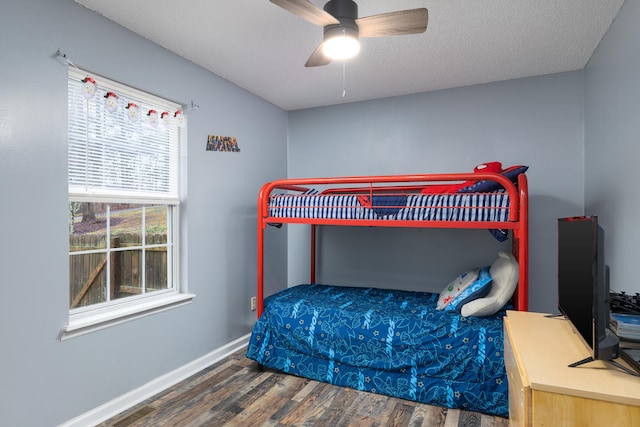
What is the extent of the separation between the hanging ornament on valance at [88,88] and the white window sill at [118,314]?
1.25m

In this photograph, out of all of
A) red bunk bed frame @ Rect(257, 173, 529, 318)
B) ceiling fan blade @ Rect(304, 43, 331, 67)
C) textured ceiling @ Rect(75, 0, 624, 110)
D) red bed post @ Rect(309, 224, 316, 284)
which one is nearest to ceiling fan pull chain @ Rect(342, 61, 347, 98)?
textured ceiling @ Rect(75, 0, 624, 110)

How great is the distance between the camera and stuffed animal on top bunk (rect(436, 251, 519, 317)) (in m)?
2.30

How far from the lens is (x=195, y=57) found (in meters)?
2.61

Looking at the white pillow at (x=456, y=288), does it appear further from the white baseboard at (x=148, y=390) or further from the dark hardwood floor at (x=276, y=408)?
the white baseboard at (x=148, y=390)

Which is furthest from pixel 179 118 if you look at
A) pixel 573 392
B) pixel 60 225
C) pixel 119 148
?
pixel 573 392

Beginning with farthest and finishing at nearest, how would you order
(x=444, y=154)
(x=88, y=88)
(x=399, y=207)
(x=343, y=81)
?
(x=444, y=154) → (x=343, y=81) → (x=399, y=207) → (x=88, y=88)

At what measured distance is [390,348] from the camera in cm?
236

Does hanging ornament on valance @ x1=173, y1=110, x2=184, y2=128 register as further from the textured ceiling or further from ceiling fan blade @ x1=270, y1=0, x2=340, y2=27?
ceiling fan blade @ x1=270, y1=0, x2=340, y2=27

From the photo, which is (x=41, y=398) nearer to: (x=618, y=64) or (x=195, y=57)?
(x=195, y=57)

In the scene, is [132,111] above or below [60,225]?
above

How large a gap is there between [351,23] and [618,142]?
167 centimetres

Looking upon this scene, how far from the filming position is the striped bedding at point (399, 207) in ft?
7.56

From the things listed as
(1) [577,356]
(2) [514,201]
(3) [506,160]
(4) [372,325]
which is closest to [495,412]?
(4) [372,325]

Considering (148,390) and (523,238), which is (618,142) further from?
(148,390)
